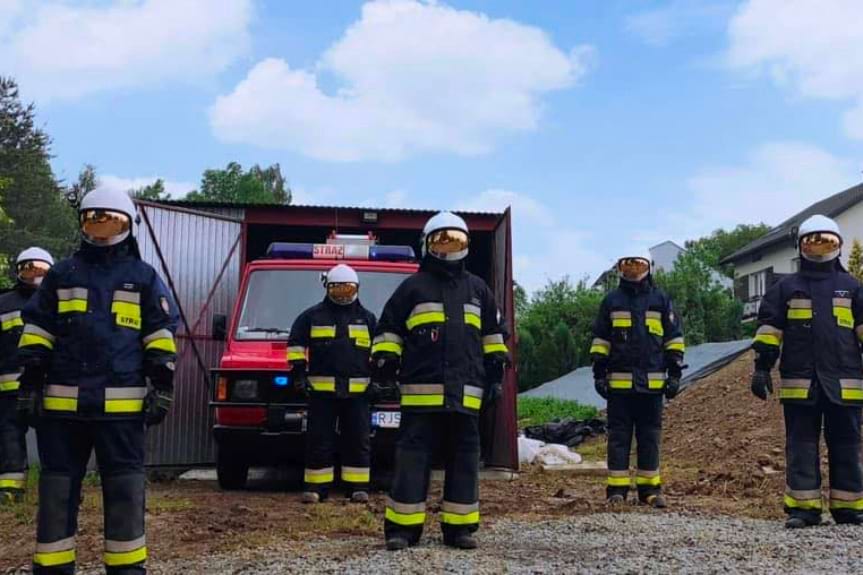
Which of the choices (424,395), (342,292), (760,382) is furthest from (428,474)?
(342,292)

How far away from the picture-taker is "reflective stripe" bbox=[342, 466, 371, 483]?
8.86 m

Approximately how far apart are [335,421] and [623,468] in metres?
2.48

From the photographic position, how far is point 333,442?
8.91m

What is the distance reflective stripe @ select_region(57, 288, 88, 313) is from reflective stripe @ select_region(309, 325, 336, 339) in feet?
13.1

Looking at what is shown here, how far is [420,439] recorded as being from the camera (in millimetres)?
6199

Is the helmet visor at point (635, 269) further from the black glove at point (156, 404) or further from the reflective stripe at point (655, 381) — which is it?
the black glove at point (156, 404)

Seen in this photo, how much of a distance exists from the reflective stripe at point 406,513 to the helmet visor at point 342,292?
10.6 feet

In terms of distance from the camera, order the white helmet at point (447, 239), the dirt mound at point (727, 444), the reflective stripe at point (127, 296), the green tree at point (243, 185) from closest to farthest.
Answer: the reflective stripe at point (127, 296), the white helmet at point (447, 239), the dirt mound at point (727, 444), the green tree at point (243, 185)

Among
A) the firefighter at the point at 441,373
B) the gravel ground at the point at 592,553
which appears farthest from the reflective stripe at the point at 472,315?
the gravel ground at the point at 592,553

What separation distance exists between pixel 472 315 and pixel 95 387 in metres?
2.35

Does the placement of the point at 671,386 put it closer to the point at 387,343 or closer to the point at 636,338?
the point at 636,338

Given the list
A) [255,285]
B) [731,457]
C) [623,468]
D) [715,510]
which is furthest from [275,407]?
[731,457]

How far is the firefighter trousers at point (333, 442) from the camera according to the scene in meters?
8.80

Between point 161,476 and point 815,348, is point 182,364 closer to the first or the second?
point 161,476
